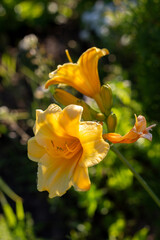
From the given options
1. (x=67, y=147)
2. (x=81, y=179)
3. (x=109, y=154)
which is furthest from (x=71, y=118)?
(x=109, y=154)

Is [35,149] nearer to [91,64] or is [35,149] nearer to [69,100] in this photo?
[69,100]

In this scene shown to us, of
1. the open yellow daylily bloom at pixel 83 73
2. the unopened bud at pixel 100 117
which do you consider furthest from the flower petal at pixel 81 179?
the open yellow daylily bloom at pixel 83 73

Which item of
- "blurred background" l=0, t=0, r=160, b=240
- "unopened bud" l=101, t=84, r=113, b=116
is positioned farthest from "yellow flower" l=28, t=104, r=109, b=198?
"blurred background" l=0, t=0, r=160, b=240

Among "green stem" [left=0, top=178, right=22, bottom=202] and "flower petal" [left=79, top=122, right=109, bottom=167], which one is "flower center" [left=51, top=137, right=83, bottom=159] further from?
"green stem" [left=0, top=178, right=22, bottom=202]

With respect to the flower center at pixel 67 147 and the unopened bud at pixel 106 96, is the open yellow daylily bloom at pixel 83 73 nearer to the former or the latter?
the unopened bud at pixel 106 96

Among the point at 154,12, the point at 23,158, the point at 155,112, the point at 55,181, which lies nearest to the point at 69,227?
the point at 23,158

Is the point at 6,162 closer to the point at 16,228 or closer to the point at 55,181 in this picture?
the point at 16,228
